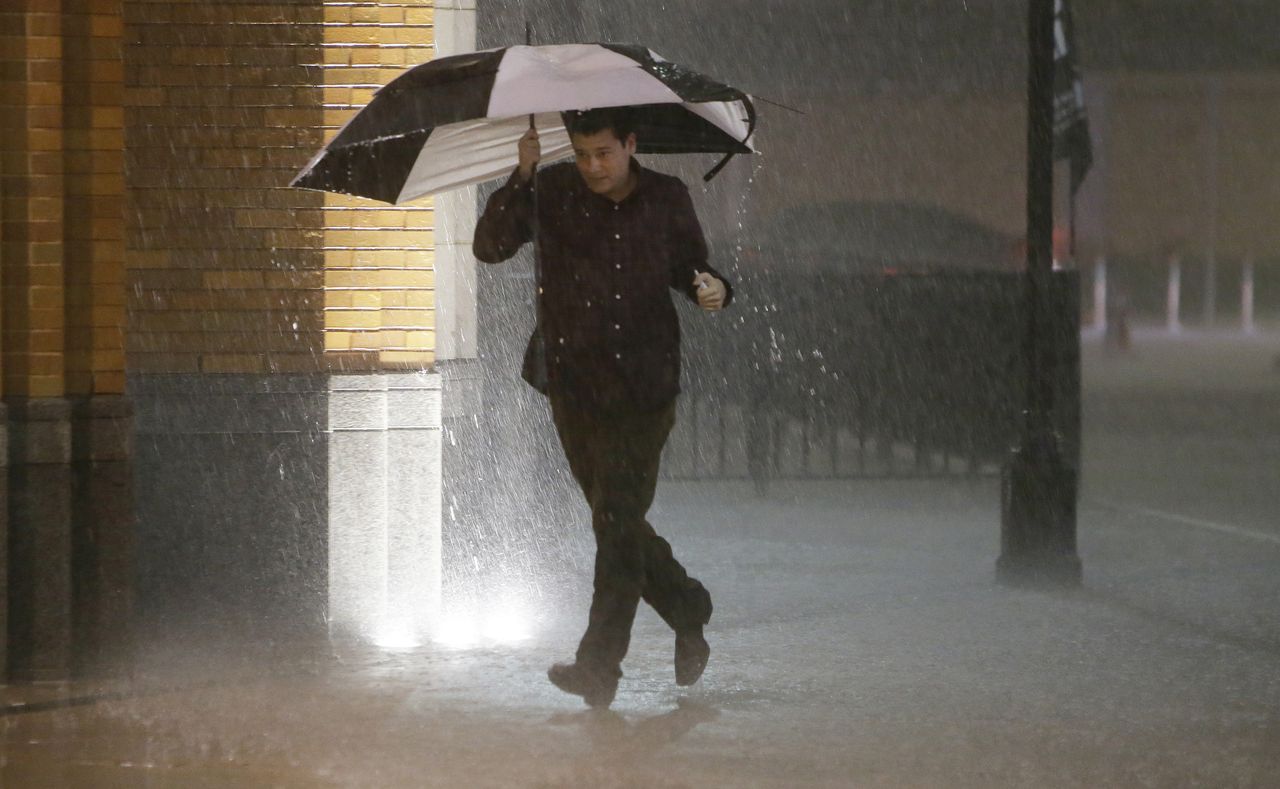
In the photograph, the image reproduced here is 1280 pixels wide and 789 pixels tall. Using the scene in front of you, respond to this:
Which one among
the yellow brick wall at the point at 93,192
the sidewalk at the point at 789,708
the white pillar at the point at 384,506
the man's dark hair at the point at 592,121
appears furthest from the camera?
the white pillar at the point at 384,506

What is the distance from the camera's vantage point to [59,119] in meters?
5.85

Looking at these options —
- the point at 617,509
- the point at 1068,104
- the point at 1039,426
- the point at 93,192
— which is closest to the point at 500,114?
the point at 617,509

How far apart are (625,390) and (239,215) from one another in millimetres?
2215

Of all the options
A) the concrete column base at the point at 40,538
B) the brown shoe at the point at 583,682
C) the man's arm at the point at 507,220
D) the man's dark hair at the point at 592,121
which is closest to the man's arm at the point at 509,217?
the man's arm at the point at 507,220

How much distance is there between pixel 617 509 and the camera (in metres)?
5.44

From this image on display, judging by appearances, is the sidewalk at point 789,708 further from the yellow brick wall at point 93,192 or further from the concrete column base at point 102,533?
the yellow brick wall at point 93,192

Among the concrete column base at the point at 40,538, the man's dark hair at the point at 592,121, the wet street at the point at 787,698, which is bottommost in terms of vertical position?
the wet street at the point at 787,698

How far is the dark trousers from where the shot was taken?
5.43 meters

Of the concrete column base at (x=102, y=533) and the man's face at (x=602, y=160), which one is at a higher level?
the man's face at (x=602, y=160)

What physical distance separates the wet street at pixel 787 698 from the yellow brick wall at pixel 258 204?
1213 millimetres

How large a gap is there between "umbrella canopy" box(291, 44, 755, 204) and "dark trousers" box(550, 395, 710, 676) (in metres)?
0.94

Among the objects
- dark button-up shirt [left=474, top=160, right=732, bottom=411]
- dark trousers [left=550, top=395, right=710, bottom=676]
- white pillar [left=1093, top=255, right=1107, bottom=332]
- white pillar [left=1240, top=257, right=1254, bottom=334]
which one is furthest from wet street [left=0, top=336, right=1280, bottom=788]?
white pillar [left=1240, top=257, right=1254, bottom=334]

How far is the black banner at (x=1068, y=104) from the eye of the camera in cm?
838

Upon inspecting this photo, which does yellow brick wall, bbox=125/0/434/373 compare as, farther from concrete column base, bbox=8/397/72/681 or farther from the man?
the man
